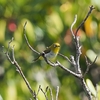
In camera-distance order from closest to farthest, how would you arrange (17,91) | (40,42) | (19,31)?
(17,91)
(19,31)
(40,42)

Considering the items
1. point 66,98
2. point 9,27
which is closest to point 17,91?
point 66,98

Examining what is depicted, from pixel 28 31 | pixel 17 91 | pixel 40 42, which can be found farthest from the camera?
pixel 40 42

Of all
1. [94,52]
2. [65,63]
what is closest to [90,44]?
[94,52]

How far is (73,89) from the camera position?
16.9ft

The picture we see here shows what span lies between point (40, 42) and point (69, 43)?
0.38m

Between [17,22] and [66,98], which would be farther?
[17,22]

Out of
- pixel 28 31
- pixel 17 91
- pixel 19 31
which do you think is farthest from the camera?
pixel 19 31

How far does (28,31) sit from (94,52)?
26.6 inches

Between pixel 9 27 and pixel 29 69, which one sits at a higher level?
pixel 9 27

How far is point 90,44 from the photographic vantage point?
4719 mm

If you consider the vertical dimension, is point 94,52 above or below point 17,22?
below

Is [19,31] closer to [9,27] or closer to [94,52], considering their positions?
[9,27]

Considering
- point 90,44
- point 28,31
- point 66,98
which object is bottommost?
point 66,98

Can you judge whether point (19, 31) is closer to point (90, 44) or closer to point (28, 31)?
point (28, 31)
